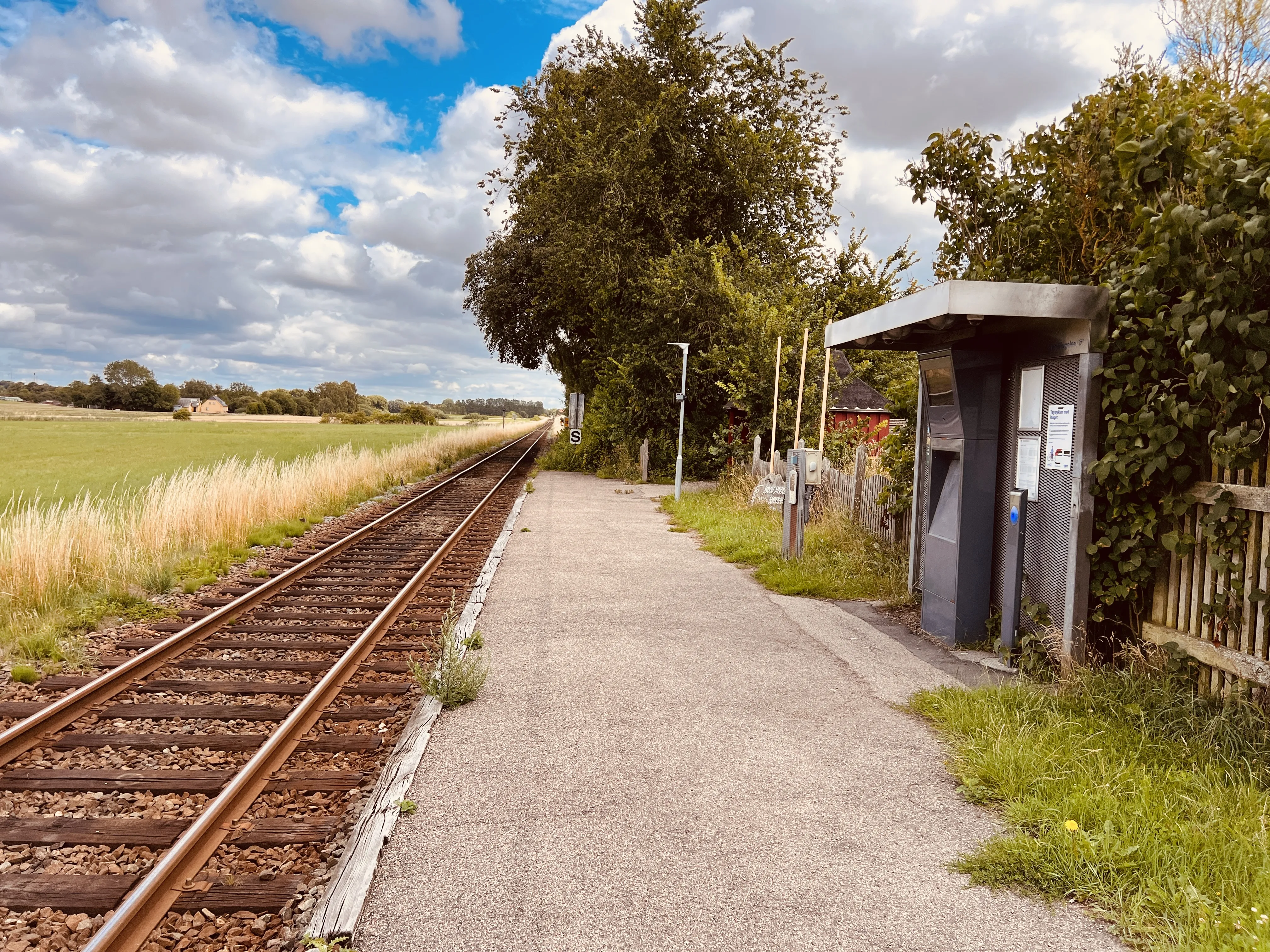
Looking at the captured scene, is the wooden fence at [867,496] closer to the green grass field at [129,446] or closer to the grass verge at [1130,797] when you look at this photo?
the grass verge at [1130,797]

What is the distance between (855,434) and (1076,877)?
17.9 m

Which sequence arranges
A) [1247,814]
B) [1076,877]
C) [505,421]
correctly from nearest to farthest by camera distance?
[1076,877] → [1247,814] → [505,421]

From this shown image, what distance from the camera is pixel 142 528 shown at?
36.0 feet

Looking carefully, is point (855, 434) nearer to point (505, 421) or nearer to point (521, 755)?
point (521, 755)

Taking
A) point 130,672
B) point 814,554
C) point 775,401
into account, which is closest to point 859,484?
point 814,554

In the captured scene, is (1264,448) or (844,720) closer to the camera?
(1264,448)

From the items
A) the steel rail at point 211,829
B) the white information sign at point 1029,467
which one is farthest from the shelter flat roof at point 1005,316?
the steel rail at point 211,829

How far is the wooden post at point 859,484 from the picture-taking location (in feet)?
40.2

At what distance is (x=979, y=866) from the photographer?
3.58 meters

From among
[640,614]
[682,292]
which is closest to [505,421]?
[682,292]

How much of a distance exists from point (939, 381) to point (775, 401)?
868cm

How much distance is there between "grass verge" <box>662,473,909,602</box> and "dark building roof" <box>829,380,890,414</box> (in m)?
15.1

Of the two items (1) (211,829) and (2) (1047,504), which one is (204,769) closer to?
(1) (211,829)

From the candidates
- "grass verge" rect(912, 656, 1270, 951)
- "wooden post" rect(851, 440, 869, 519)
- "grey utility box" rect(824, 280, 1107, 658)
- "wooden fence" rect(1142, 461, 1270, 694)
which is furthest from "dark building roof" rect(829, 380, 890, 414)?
"grass verge" rect(912, 656, 1270, 951)
